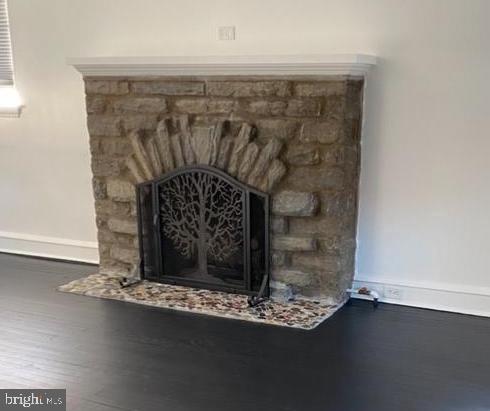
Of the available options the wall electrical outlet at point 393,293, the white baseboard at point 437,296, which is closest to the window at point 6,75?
the white baseboard at point 437,296

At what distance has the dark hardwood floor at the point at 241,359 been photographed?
2426mm

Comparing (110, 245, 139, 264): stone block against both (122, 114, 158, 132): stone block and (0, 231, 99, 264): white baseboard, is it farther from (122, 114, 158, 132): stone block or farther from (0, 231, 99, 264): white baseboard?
(122, 114, 158, 132): stone block

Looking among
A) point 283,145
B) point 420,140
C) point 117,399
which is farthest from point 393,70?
point 117,399

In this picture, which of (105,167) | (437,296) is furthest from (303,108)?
(105,167)

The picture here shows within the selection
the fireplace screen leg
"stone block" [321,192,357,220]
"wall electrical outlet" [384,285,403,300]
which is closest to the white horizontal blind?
the fireplace screen leg

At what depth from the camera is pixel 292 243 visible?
11.3ft

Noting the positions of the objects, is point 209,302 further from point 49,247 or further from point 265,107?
point 49,247

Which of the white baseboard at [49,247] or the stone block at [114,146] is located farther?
the white baseboard at [49,247]

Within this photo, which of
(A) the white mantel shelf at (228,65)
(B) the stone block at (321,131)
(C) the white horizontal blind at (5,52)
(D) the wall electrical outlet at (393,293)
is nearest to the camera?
(A) the white mantel shelf at (228,65)

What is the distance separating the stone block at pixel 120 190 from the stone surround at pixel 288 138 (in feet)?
0.40

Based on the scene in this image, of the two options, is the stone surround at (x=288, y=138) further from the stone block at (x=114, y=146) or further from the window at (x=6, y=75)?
the window at (x=6, y=75)

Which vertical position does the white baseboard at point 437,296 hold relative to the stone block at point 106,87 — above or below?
below

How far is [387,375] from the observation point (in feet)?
8.57

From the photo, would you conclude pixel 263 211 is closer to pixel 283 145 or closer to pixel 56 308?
pixel 283 145
